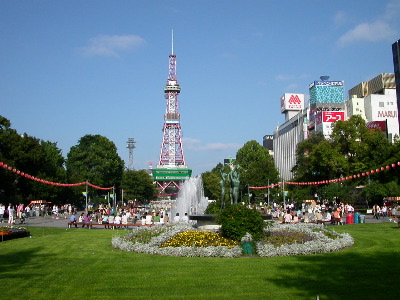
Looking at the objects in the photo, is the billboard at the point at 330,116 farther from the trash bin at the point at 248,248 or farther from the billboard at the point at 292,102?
the trash bin at the point at 248,248

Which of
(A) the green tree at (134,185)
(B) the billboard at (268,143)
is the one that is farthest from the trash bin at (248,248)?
(B) the billboard at (268,143)

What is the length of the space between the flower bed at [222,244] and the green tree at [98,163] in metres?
61.1

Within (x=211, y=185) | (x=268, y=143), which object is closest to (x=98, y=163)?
(x=211, y=185)

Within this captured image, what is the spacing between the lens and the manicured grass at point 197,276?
1024 cm

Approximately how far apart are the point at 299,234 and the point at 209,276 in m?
8.35

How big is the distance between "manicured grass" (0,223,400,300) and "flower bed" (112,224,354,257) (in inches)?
22.3

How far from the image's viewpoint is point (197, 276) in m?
12.2

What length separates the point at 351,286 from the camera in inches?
422

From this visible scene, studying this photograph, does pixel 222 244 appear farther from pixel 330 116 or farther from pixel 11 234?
pixel 330 116

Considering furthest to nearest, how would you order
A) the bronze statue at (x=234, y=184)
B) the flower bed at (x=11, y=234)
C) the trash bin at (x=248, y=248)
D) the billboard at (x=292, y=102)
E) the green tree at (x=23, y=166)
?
the billboard at (x=292, y=102) → the green tree at (x=23, y=166) → the bronze statue at (x=234, y=184) → the flower bed at (x=11, y=234) → the trash bin at (x=248, y=248)

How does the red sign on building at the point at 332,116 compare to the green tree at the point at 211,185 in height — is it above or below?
above

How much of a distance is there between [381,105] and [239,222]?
89.5 m

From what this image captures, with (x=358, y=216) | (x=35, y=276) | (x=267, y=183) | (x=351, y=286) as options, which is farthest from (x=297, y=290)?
(x=267, y=183)

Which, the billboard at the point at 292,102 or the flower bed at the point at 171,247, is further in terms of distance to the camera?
the billboard at the point at 292,102
